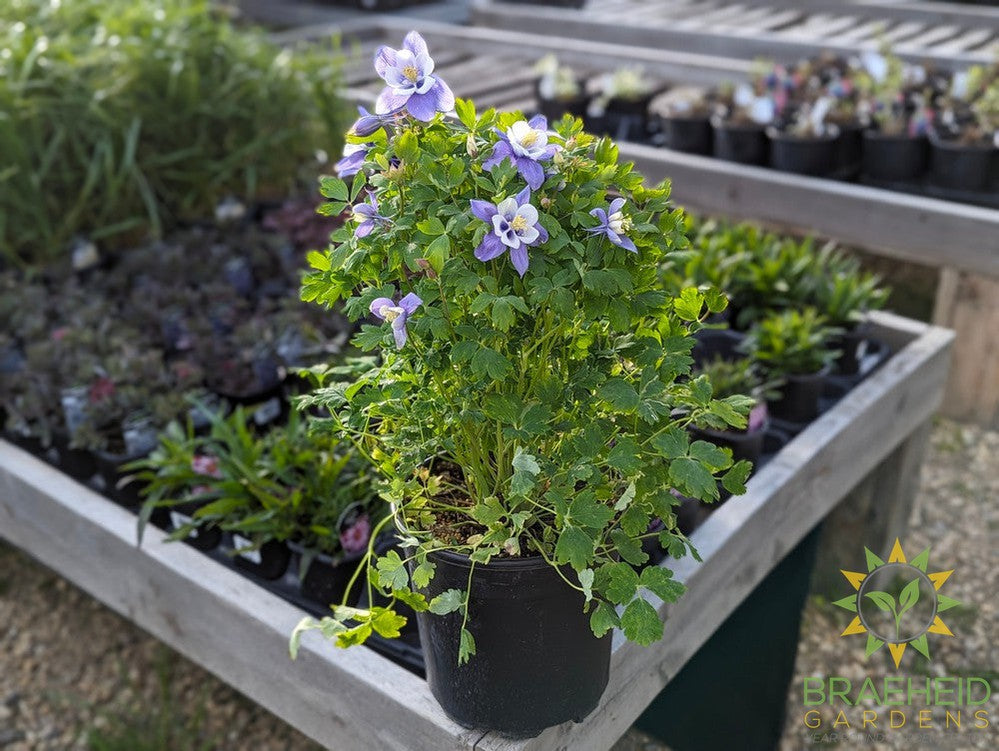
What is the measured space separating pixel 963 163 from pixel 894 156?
210 millimetres

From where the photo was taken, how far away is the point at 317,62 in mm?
3350

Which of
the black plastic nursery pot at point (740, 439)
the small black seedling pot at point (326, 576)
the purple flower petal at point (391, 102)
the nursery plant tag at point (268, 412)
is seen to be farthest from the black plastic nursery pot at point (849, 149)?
the purple flower petal at point (391, 102)

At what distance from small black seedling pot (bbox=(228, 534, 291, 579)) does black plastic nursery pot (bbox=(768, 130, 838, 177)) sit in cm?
224

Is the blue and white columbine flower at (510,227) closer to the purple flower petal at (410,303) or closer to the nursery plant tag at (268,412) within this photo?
the purple flower petal at (410,303)

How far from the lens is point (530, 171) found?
1027mm

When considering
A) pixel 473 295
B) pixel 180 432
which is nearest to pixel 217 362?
pixel 180 432

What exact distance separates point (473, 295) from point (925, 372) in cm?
152

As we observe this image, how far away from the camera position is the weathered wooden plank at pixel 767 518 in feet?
4.78

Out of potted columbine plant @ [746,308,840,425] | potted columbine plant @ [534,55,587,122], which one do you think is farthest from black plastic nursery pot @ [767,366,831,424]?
potted columbine plant @ [534,55,587,122]

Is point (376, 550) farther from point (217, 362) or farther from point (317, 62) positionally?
point (317, 62)

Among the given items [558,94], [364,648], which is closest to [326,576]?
[364,648]

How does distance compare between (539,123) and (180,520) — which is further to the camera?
(180,520)

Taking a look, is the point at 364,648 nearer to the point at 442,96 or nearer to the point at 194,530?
the point at 194,530

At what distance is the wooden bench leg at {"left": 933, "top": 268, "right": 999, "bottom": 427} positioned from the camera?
2836 mm
